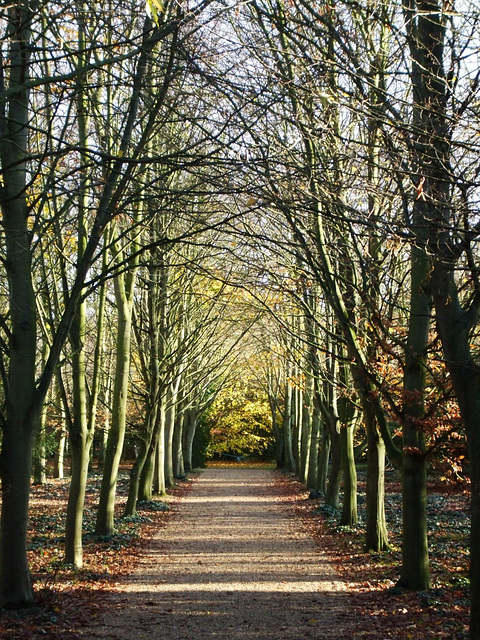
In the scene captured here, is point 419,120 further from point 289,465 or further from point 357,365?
point 289,465

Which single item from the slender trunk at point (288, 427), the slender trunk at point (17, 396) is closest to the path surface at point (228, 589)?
the slender trunk at point (17, 396)

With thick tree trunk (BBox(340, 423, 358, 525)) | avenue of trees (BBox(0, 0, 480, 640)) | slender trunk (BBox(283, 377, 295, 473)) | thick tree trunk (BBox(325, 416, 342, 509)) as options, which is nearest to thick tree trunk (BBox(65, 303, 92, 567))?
avenue of trees (BBox(0, 0, 480, 640))

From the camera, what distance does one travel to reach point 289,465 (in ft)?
134

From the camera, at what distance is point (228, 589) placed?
1030 cm

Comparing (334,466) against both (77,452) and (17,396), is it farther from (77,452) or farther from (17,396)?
(17,396)

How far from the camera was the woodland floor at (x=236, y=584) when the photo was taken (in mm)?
7836

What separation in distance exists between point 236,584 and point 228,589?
1.25 feet

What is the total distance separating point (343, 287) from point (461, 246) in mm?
5597

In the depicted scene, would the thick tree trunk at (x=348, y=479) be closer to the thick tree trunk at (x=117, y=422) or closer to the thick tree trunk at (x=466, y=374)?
the thick tree trunk at (x=117, y=422)

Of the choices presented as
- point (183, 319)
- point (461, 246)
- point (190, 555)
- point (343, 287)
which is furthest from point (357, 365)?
point (183, 319)

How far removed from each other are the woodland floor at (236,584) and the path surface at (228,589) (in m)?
0.02

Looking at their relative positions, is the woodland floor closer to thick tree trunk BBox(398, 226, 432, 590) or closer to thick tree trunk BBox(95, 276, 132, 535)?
thick tree trunk BBox(398, 226, 432, 590)

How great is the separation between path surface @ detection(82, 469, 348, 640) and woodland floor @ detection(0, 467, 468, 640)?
0.02 m

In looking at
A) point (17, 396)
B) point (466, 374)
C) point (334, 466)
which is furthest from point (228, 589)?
point (334, 466)
